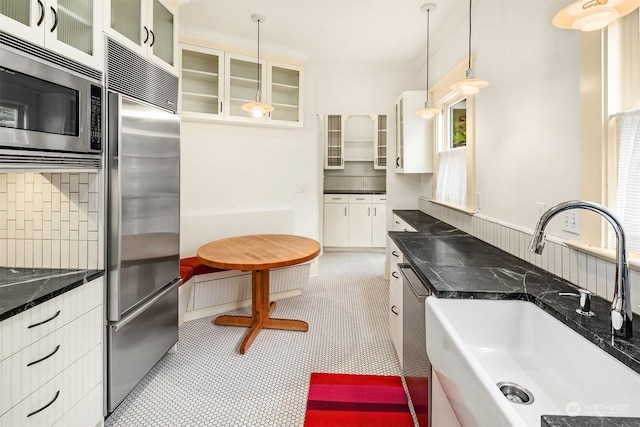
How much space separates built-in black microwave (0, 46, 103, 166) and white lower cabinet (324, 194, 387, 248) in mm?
4415

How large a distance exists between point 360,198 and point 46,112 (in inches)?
190

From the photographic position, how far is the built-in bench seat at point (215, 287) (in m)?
2.97

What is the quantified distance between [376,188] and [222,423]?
5067 millimetres

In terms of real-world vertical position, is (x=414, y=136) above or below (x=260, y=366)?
above

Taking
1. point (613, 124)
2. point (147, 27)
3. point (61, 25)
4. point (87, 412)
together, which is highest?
point (147, 27)

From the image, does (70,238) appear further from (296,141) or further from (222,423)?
(296,141)

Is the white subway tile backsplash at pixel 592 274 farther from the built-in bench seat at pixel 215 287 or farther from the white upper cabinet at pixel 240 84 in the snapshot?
the white upper cabinet at pixel 240 84

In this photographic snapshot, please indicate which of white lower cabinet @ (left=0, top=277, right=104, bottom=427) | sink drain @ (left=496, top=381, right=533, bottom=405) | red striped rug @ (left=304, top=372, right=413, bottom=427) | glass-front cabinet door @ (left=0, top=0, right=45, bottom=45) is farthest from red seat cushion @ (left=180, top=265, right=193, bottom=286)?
sink drain @ (left=496, top=381, right=533, bottom=405)

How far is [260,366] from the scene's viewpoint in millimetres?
2299

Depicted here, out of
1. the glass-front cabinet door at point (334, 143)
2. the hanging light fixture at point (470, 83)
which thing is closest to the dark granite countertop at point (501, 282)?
the hanging light fixture at point (470, 83)

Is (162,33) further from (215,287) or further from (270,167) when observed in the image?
(215,287)

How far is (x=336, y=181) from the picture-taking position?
20.8 ft

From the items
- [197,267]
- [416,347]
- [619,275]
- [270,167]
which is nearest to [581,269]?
[619,275]

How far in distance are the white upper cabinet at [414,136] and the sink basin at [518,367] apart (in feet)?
8.55
